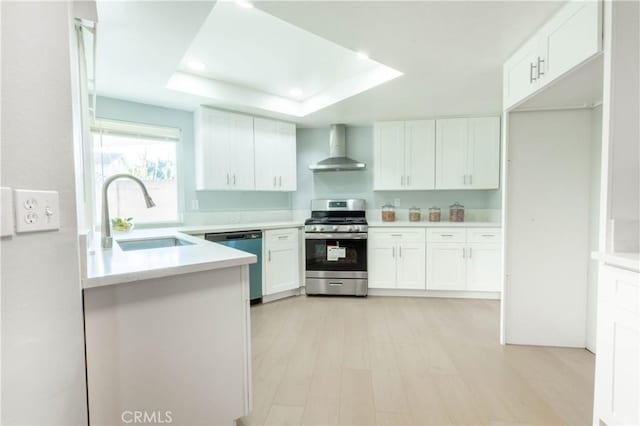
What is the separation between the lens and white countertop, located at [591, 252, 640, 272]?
1.13 meters

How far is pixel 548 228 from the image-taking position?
90.0 inches

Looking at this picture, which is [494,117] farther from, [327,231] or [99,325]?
[99,325]

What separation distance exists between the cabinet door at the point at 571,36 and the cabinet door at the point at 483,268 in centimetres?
214

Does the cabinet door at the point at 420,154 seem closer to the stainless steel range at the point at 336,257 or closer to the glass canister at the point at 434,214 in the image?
the glass canister at the point at 434,214

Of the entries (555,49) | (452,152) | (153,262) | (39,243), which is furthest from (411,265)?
(39,243)

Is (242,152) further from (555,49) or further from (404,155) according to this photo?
(555,49)

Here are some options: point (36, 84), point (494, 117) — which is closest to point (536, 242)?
point (494, 117)

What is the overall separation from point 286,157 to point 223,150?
34.5 inches

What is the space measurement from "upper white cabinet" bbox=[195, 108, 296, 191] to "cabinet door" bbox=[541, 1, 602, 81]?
2829 mm

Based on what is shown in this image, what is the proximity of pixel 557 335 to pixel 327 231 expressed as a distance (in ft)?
7.88

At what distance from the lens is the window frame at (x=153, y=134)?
2.84m

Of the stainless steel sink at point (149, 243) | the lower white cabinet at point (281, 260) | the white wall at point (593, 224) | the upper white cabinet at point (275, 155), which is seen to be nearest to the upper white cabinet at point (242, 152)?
the upper white cabinet at point (275, 155)

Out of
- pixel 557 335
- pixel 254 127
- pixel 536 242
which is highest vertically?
pixel 254 127

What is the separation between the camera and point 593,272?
2189 mm
